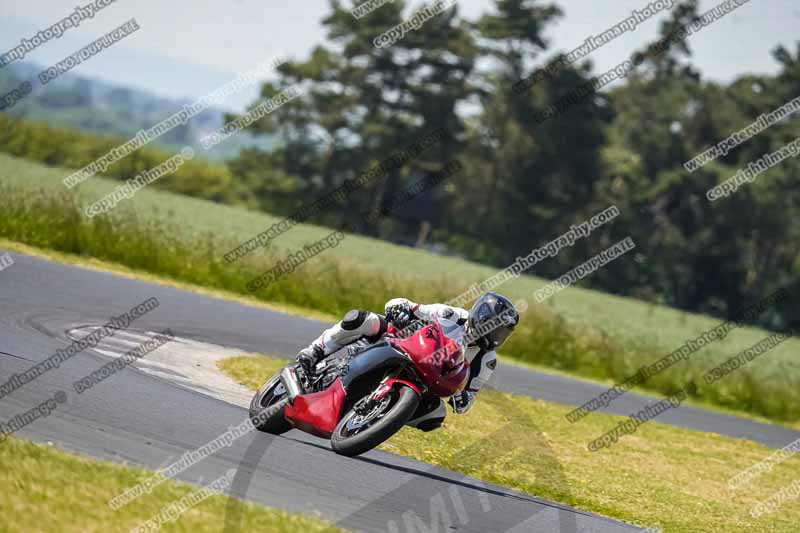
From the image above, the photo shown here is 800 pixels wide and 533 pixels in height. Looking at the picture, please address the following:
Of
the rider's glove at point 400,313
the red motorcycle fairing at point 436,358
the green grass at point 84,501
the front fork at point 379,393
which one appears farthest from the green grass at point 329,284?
the green grass at point 84,501

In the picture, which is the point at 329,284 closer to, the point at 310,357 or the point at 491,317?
the point at 310,357

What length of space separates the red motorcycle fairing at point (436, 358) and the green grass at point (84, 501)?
210 centimetres

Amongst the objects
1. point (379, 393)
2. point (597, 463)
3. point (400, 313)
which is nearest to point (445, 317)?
point (400, 313)

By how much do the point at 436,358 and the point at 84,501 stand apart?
3.33 metres

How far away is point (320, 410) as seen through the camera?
8805mm

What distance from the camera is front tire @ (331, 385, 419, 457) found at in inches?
323

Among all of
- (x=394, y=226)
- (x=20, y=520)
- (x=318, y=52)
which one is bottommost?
(x=394, y=226)

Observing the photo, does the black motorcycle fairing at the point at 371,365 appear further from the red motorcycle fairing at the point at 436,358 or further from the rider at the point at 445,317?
the rider at the point at 445,317

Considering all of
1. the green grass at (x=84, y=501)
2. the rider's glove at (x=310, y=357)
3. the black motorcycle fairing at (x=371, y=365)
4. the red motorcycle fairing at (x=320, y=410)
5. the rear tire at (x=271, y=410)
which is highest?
the green grass at (x=84, y=501)

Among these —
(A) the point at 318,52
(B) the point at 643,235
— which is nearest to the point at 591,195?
(B) the point at 643,235

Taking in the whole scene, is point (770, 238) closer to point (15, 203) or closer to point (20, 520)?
point (15, 203)

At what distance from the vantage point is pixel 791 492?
46.7 ft

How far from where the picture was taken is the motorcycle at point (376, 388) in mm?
8398

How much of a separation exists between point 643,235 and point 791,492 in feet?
188
